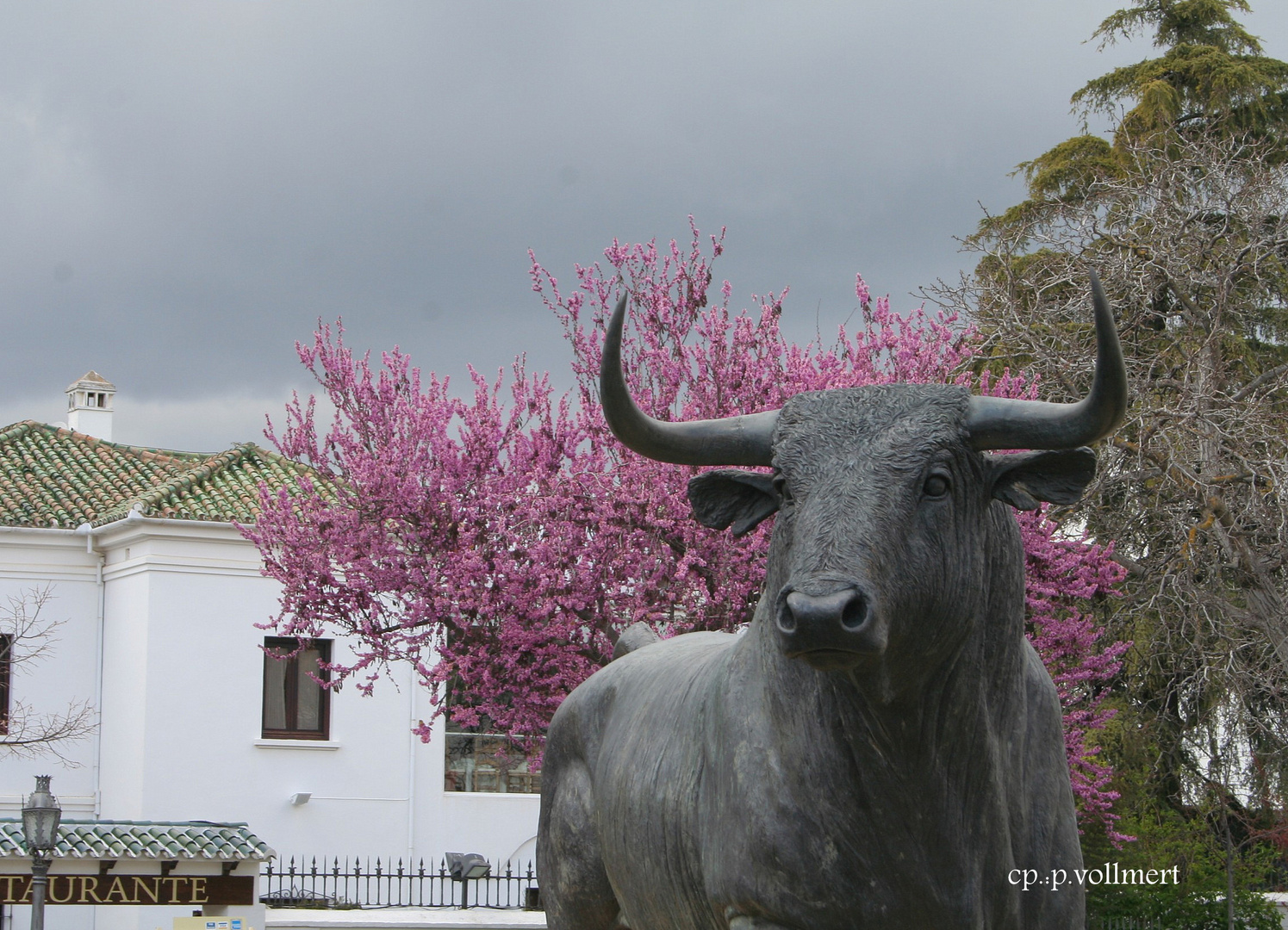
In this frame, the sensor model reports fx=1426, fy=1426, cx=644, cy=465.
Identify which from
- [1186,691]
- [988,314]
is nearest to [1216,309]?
[988,314]

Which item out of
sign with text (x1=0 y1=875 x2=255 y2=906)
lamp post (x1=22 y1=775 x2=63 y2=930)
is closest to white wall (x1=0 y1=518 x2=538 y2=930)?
sign with text (x1=0 y1=875 x2=255 y2=906)

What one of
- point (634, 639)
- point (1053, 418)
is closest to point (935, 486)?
point (1053, 418)

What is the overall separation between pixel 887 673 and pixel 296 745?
22913 mm

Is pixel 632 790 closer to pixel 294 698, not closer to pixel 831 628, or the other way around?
pixel 831 628

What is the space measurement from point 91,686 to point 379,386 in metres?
14.3

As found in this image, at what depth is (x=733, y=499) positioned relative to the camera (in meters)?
3.32

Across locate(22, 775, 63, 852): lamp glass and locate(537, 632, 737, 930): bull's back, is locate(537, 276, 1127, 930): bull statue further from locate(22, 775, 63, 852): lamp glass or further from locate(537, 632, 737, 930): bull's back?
locate(22, 775, 63, 852): lamp glass

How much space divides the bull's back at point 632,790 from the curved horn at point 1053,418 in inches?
36.5

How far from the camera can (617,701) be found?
13.8 ft

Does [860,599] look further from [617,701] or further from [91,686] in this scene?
[91,686]

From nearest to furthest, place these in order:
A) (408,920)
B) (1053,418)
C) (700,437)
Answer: (1053,418), (700,437), (408,920)

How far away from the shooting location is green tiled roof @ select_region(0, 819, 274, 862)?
14.1 m

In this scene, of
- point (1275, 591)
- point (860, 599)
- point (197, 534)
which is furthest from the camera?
point (197, 534)

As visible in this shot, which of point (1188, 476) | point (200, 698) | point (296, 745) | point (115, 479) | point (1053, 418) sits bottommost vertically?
point (296, 745)
